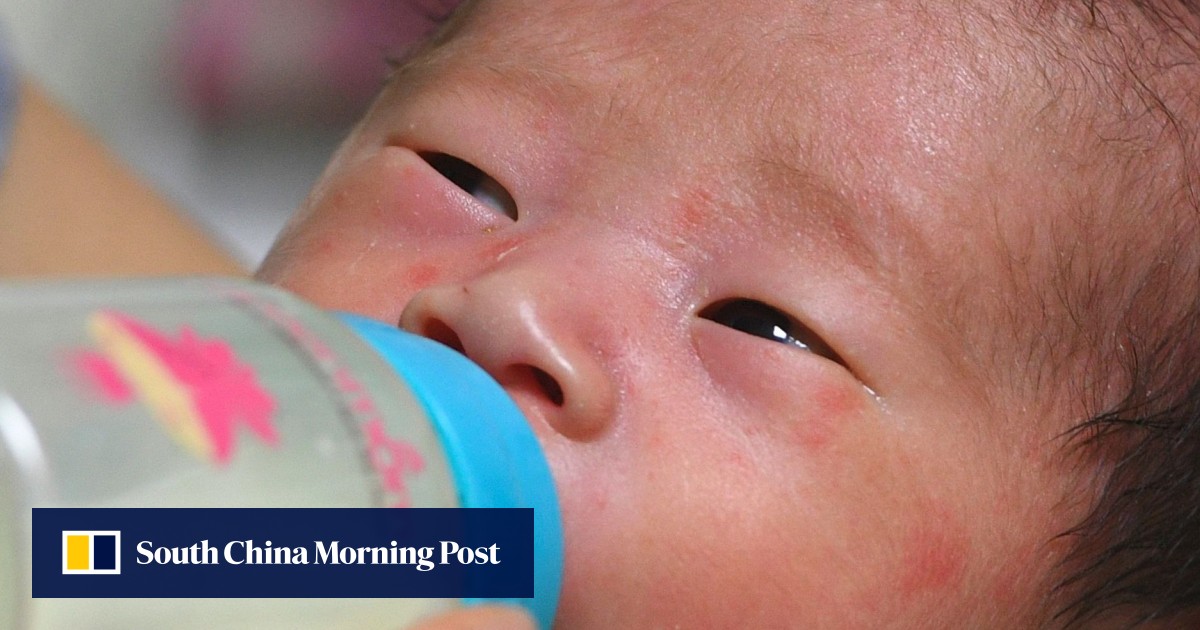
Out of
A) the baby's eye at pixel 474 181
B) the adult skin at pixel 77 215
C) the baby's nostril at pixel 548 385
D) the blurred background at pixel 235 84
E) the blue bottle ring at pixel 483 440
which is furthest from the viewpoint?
the blurred background at pixel 235 84

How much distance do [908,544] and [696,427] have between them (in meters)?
0.13

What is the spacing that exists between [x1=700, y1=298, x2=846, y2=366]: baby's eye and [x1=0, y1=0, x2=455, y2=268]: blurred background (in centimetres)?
143

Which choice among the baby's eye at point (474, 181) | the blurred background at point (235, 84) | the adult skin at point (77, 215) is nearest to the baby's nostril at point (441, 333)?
the baby's eye at point (474, 181)

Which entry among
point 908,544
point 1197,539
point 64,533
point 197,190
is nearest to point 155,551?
point 64,533

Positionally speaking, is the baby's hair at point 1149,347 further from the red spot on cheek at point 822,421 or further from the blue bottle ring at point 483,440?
the blue bottle ring at point 483,440

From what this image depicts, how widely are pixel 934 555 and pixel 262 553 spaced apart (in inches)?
14.6

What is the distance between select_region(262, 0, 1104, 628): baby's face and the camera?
0.69 meters

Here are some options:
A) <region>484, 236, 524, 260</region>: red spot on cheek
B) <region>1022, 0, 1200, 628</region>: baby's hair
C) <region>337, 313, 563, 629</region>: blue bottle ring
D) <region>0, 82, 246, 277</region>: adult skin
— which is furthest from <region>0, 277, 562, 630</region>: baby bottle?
<region>0, 82, 246, 277</region>: adult skin

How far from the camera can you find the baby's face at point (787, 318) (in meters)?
0.69

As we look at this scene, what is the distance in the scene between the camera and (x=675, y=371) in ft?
2.35

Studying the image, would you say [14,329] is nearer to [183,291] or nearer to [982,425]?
[183,291]

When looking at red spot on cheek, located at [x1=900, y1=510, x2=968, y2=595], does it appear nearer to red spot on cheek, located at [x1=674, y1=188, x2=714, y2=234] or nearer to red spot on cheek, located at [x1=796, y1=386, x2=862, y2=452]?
red spot on cheek, located at [x1=796, y1=386, x2=862, y2=452]

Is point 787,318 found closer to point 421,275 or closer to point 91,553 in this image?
point 421,275

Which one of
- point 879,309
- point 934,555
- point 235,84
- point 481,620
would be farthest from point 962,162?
point 235,84
